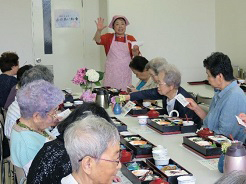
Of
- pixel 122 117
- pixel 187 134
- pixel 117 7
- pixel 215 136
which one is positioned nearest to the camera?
pixel 215 136

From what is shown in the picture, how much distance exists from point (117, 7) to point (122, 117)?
2.76 meters

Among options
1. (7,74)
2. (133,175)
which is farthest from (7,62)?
(133,175)

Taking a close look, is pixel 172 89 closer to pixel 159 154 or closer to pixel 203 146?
pixel 203 146

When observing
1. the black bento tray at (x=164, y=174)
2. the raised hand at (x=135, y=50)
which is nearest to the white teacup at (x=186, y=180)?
the black bento tray at (x=164, y=174)

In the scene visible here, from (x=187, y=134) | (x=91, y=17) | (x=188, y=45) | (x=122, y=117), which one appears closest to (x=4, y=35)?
(x=91, y=17)

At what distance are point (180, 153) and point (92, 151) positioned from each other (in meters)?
1.26

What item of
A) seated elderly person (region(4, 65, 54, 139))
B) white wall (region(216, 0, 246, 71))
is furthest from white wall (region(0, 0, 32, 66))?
seated elderly person (region(4, 65, 54, 139))

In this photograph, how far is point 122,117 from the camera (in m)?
4.10

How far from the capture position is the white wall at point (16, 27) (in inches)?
263

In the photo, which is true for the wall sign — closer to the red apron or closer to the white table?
the red apron

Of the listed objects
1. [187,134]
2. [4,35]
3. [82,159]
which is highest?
[4,35]

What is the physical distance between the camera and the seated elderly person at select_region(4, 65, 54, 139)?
3445 millimetres

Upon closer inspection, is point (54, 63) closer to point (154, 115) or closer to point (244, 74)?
point (244, 74)

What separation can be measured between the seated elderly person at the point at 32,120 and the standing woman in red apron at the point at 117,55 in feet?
11.3
